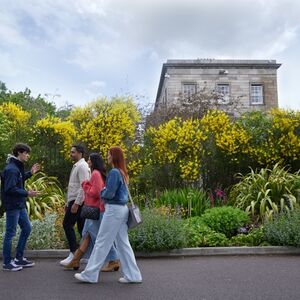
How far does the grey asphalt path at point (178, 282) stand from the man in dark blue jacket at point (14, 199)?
0.32m

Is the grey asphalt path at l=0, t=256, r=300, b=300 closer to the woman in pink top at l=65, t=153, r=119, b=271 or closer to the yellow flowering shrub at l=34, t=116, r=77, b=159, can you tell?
the woman in pink top at l=65, t=153, r=119, b=271

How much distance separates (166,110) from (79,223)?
13108 mm

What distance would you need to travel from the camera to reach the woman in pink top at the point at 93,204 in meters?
6.92

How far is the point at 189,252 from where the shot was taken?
868 centimetres

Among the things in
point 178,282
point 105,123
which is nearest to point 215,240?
point 178,282

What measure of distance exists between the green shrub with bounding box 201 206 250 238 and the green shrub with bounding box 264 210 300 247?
2.79 feet

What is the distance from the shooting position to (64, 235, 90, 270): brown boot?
7035 millimetres

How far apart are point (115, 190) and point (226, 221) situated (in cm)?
438

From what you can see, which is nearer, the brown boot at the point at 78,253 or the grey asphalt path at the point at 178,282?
the grey asphalt path at the point at 178,282

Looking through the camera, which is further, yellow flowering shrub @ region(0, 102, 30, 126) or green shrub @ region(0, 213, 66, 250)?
yellow flowering shrub @ region(0, 102, 30, 126)

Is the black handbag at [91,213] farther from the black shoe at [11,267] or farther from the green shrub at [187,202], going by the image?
the green shrub at [187,202]

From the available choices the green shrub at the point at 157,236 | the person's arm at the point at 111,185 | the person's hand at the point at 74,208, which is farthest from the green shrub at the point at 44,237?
the person's arm at the point at 111,185

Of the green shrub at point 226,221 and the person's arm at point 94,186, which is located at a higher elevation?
the person's arm at point 94,186

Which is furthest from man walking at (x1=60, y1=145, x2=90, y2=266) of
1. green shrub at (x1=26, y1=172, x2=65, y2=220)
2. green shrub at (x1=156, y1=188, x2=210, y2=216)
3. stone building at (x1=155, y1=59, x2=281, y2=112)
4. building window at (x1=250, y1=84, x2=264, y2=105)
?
building window at (x1=250, y1=84, x2=264, y2=105)
